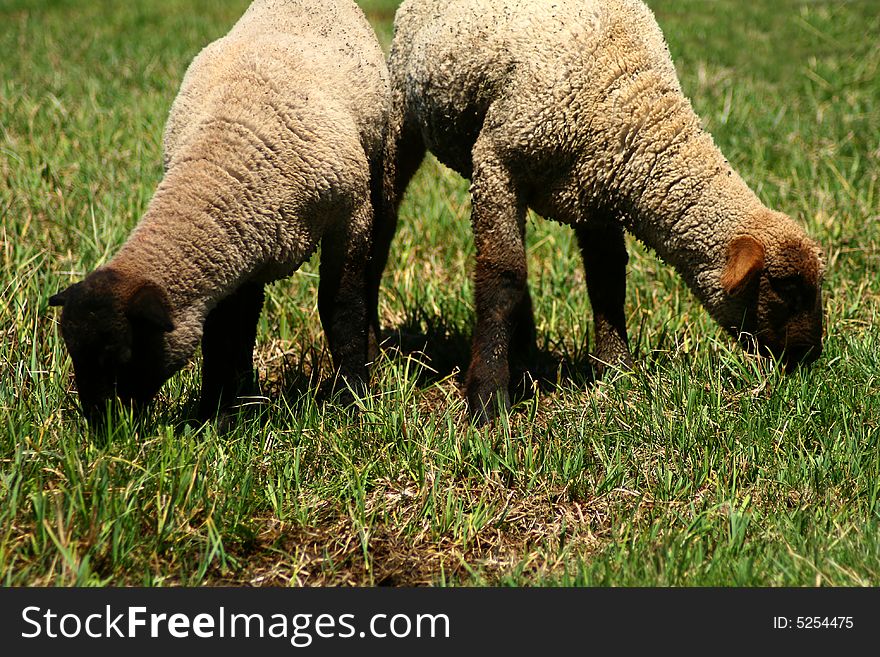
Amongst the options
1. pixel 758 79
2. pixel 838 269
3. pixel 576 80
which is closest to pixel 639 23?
pixel 576 80

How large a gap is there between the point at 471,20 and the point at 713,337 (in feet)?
7.28

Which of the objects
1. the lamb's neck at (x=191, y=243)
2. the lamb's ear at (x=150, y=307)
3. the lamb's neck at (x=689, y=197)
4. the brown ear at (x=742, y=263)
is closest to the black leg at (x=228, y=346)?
the lamb's neck at (x=191, y=243)

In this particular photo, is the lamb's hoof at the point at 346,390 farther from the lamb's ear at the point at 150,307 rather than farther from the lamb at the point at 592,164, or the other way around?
the lamb's ear at the point at 150,307

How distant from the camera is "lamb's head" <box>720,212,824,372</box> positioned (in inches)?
189

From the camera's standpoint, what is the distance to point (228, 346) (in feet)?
16.8

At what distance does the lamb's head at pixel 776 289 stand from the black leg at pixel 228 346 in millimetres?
2318

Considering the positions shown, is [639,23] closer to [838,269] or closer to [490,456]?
[490,456]

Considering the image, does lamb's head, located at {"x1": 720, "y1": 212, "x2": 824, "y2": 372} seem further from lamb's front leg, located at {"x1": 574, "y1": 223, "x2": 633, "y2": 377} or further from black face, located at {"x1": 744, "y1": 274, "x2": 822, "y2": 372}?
lamb's front leg, located at {"x1": 574, "y1": 223, "x2": 633, "y2": 377}

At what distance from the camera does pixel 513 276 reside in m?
5.16

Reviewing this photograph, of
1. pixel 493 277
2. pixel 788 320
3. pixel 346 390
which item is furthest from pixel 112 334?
pixel 788 320

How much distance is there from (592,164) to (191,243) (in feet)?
6.21

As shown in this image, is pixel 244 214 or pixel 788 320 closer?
pixel 244 214

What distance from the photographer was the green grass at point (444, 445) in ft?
12.8

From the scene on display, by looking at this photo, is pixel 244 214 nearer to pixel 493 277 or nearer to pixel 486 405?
pixel 493 277
